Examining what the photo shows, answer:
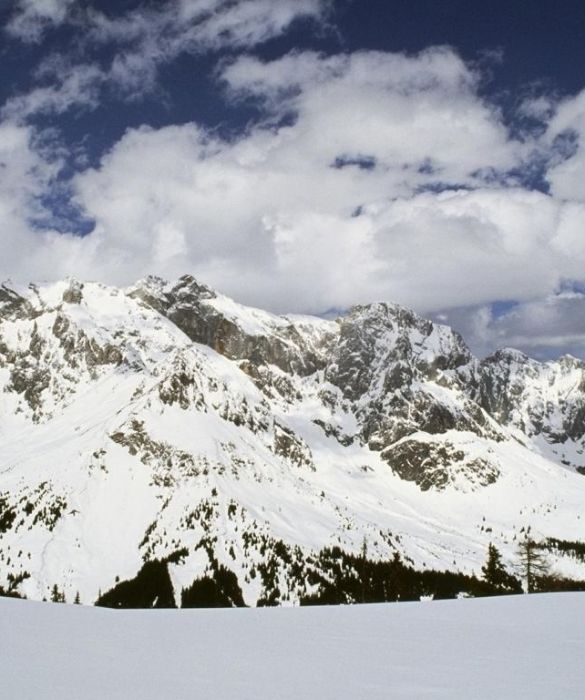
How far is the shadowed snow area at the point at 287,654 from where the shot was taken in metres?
9.09

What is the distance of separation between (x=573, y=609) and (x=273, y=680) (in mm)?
13393

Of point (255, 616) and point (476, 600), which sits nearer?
point (255, 616)

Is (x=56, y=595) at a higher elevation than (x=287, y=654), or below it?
below

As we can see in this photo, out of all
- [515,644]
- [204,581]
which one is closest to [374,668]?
[515,644]

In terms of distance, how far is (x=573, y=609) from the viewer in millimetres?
19125

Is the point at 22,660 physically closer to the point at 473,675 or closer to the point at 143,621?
the point at 143,621

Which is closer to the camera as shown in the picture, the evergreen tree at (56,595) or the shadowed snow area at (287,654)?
the shadowed snow area at (287,654)

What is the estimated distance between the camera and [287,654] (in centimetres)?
1194

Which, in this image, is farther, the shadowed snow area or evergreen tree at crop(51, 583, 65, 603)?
evergreen tree at crop(51, 583, 65, 603)

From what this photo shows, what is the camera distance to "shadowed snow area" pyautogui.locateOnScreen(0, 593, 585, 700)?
9.09 meters

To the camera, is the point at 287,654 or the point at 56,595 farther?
the point at 56,595

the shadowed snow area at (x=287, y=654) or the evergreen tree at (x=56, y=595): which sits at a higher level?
the shadowed snow area at (x=287, y=654)

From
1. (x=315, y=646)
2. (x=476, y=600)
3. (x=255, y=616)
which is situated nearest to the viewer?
(x=315, y=646)

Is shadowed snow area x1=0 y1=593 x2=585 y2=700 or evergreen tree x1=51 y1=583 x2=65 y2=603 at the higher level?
shadowed snow area x1=0 y1=593 x2=585 y2=700
